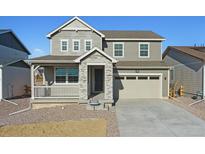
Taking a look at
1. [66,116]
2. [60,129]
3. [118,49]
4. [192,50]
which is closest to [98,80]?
[118,49]

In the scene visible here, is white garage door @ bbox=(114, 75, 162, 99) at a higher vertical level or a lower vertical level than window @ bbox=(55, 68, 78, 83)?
lower

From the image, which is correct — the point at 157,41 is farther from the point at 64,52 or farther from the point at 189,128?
the point at 189,128

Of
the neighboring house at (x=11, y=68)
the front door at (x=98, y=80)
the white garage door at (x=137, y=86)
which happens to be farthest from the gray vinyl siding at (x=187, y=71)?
the neighboring house at (x=11, y=68)

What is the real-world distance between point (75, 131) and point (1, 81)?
12.6m

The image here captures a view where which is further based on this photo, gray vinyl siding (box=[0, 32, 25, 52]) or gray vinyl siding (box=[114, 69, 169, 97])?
gray vinyl siding (box=[0, 32, 25, 52])

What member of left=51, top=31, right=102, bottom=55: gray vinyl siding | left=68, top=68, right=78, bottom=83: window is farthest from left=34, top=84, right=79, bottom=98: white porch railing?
left=51, top=31, right=102, bottom=55: gray vinyl siding

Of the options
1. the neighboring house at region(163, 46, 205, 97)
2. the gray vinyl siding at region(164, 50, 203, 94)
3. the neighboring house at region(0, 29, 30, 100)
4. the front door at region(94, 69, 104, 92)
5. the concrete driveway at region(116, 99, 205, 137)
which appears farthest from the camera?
the neighboring house at region(0, 29, 30, 100)

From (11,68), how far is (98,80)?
8.54 meters

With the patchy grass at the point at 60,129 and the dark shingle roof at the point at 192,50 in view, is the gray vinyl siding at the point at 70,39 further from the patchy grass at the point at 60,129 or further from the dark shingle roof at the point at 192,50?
the patchy grass at the point at 60,129

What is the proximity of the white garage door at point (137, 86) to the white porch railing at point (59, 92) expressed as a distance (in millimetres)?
3932

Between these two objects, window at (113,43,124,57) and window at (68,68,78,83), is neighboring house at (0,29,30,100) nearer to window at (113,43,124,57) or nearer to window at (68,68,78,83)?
window at (68,68,78,83)

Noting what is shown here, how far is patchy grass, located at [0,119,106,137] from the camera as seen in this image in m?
7.98

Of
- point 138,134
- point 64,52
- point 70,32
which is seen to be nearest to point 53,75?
point 64,52

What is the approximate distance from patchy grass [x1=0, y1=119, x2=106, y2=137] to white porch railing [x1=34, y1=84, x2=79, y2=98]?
16.5ft
